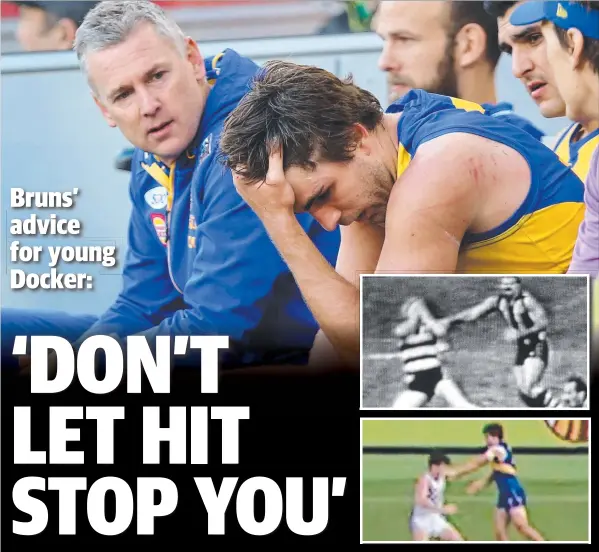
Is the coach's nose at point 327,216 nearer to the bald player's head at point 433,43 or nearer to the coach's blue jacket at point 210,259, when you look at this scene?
the coach's blue jacket at point 210,259

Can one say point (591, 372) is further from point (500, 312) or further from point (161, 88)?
point (161, 88)

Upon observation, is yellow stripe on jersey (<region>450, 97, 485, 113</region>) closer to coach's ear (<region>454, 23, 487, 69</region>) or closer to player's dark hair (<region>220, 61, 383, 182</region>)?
coach's ear (<region>454, 23, 487, 69</region>)

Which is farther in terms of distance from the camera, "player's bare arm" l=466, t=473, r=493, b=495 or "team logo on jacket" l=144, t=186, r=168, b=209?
"team logo on jacket" l=144, t=186, r=168, b=209

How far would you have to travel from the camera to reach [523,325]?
279 cm

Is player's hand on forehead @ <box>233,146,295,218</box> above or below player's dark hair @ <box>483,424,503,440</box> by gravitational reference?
above

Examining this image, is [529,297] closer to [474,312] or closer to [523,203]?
[474,312]

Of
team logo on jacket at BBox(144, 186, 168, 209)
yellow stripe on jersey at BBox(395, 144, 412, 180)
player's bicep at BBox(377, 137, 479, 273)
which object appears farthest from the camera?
team logo on jacket at BBox(144, 186, 168, 209)

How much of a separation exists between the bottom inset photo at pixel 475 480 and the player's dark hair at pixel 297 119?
3.03 feet

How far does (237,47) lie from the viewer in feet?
9.43

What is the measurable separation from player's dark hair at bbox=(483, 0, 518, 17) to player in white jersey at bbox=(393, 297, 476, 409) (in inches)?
40.8

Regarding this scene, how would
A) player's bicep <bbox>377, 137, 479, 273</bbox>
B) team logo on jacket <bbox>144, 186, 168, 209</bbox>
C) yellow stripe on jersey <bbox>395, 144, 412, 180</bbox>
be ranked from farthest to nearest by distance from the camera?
team logo on jacket <bbox>144, 186, 168, 209</bbox>
yellow stripe on jersey <bbox>395, 144, 412, 180</bbox>
player's bicep <bbox>377, 137, 479, 273</bbox>

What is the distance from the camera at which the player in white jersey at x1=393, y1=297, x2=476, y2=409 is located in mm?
2789

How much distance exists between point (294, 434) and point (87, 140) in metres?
1.23

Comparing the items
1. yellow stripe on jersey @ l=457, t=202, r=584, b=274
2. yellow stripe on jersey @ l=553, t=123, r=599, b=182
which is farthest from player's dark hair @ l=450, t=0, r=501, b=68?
yellow stripe on jersey @ l=457, t=202, r=584, b=274
